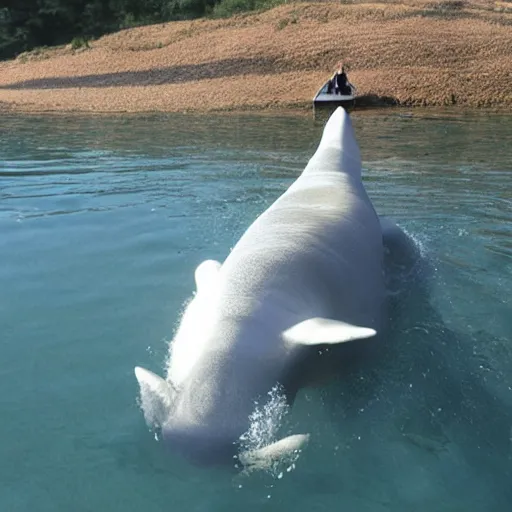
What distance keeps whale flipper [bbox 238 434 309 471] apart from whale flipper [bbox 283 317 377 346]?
1.51 ft

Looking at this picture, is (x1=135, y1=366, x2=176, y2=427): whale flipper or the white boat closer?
(x1=135, y1=366, x2=176, y2=427): whale flipper

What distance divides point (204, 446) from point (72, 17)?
4786 cm

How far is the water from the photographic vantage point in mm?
3215

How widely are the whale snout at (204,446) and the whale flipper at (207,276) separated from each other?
114cm

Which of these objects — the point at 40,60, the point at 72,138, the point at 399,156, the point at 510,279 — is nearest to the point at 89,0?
the point at 40,60

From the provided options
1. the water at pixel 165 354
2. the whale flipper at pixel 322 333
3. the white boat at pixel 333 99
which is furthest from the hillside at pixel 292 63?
the whale flipper at pixel 322 333

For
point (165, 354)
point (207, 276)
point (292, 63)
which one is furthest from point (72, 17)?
point (165, 354)

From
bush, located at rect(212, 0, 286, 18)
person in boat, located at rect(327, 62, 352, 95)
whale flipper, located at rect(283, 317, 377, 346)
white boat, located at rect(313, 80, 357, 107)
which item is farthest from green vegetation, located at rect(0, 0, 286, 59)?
whale flipper, located at rect(283, 317, 377, 346)

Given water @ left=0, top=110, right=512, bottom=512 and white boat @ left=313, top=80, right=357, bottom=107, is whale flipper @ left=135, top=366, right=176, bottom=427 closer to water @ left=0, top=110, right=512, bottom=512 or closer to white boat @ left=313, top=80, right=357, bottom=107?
water @ left=0, top=110, right=512, bottom=512

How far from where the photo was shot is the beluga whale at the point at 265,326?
Result: 10.2ft

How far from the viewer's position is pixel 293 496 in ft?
10.3

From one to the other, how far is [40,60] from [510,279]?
34611mm

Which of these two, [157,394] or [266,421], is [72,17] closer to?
[157,394]

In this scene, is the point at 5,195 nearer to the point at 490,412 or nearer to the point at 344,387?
the point at 344,387
